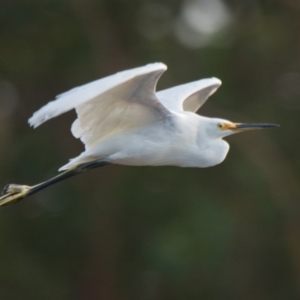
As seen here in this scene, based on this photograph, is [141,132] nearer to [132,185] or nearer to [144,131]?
[144,131]

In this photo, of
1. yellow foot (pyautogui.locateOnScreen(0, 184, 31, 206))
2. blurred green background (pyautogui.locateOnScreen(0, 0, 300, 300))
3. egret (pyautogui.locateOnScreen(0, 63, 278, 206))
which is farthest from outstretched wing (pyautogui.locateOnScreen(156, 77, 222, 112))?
blurred green background (pyautogui.locateOnScreen(0, 0, 300, 300))

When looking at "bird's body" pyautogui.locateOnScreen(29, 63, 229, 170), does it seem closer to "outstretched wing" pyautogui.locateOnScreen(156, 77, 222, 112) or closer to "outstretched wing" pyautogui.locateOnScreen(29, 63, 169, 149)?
"outstretched wing" pyautogui.locateOnScreen(29, 63, 169, 149)

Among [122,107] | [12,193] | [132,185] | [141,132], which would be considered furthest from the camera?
[132,185]

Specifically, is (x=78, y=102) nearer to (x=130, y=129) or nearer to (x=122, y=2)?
(x=130, y=129)

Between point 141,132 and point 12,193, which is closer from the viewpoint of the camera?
point 141,132

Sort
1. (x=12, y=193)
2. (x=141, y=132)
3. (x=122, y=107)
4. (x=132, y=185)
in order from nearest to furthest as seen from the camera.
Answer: (x=122, y=107) < (x=141, y=132) < (x=12, y=193) < (x=132, y=185)

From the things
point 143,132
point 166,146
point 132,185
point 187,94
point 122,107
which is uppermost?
point 132,185

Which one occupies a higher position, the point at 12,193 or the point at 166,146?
the point at 12,193

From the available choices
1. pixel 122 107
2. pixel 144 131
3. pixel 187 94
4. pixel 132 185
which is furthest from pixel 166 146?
pixel 132 185
